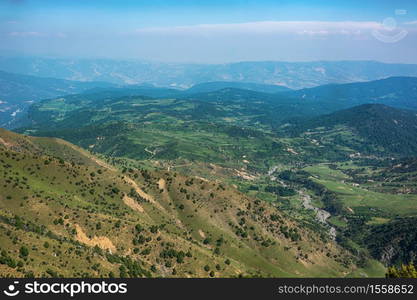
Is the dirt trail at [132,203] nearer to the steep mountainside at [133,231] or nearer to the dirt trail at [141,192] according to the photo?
the steep mountainside at [133,231]

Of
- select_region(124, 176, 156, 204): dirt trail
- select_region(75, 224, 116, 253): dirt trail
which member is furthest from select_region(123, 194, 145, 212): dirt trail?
select_region(75, 224, 116, 253): dirt trail

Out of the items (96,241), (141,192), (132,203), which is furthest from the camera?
(141,192)

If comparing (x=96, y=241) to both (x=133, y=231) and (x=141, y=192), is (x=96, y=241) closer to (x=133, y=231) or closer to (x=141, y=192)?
(x=133, y=231)

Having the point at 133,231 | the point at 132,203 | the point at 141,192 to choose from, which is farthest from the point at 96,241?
the point at 141,192

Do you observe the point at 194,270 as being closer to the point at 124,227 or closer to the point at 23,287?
the point at 124,227

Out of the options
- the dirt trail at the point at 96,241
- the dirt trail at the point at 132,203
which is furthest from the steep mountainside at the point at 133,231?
the dirt trail at the point at 132,203

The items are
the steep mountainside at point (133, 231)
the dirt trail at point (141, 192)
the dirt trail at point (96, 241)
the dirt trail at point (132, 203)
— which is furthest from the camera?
the dirt trail at point (141, 192)

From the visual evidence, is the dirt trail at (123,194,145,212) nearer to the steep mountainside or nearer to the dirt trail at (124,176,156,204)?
the steep mountainside
